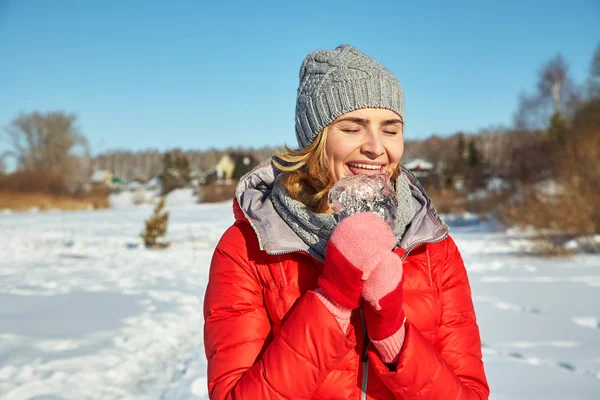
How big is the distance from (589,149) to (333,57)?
10.7 m

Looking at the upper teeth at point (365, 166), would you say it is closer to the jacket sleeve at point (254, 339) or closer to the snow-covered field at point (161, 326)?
the jacket sleeve at point (254, 339)

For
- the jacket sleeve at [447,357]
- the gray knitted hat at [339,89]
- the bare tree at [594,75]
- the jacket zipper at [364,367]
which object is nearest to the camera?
the jacket sleeve at [447,357]

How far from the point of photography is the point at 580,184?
1018 cm

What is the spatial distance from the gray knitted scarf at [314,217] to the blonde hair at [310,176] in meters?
0.03

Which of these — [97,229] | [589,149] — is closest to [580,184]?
[589,149]

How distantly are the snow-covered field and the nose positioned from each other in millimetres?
2292

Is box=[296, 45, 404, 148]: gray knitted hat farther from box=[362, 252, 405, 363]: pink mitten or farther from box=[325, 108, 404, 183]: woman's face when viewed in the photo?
box=[362, 252, 405, 363]: pink mitten

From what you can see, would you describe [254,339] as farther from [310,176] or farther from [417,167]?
[417,167]

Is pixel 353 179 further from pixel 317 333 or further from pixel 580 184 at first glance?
pixel 580 184

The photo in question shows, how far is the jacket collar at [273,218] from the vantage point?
132 cm

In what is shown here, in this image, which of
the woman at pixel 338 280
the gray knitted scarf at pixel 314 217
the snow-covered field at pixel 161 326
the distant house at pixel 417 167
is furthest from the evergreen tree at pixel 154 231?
the gray knitted scarf at pixel 314 217

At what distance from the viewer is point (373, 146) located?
1327 mm

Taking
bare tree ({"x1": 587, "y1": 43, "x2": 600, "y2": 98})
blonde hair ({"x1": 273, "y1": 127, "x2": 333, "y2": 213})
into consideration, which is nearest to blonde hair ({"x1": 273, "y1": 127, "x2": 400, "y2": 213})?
blonde hair ({"x1": 273, "y1": 127, "x2": 333, "y2": 213})

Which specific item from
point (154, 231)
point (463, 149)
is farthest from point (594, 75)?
point (154, 231)
